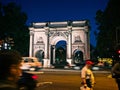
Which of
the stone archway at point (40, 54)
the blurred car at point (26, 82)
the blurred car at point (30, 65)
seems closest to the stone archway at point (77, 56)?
the stone archway at point (40, 54)

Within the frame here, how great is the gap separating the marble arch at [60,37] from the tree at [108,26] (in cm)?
1233

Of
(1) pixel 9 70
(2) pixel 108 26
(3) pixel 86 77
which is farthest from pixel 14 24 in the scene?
(1) pixel 9 70

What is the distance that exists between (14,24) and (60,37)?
578 inches

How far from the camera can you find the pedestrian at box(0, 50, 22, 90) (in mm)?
2813

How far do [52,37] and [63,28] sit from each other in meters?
3.70

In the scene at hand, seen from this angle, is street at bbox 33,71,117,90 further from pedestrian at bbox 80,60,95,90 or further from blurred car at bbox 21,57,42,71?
blurred car at bbox 21,57,42,71

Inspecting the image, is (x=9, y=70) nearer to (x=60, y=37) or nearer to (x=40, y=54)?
(x=60, y=37)

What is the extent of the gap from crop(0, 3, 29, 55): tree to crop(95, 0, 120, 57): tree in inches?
703

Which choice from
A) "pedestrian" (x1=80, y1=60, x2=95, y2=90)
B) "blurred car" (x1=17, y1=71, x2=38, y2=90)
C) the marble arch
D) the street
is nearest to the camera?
"pedestrian" (x1=80, y1=60, x2=95, y2=90)

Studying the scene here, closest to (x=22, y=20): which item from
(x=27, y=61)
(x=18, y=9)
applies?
(x=18, y=9)

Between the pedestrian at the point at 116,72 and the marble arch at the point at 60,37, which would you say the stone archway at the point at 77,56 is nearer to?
the marble arch at the point at 60,37

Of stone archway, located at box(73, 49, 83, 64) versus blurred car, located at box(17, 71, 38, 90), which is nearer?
blurred car, located at box(17, 71, 38, 90)

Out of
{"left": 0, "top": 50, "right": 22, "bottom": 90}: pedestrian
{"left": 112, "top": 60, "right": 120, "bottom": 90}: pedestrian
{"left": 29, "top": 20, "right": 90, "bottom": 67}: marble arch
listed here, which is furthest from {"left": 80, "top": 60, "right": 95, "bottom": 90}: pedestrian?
{"left": 29, "top": 20, "right": 90, "bottom": 67}: marble arch

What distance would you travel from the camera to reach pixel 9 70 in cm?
295
